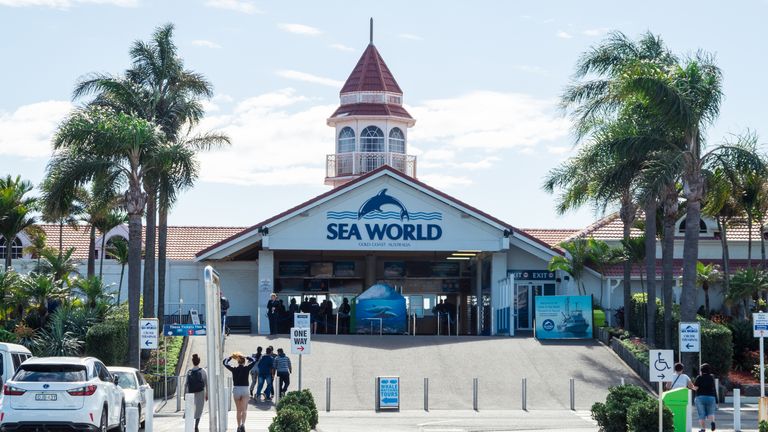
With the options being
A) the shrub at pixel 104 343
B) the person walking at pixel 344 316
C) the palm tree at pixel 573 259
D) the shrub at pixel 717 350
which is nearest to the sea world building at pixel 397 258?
the palm tree at pixel 573 259

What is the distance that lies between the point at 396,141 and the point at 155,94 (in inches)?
892

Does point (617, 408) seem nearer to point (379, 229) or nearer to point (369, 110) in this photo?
point (379, 229)

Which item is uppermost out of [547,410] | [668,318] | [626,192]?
[626,192]

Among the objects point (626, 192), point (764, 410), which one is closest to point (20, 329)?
point (626, 192)

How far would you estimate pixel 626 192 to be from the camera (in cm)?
3859

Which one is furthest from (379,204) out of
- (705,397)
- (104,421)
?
(104,421)

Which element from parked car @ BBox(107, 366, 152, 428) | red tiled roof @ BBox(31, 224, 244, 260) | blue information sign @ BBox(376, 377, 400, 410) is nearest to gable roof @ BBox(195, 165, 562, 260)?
red tiled roof @ BBox(31, 224, 244, 260)

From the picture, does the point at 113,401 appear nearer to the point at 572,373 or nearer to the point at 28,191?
the point at 572,373

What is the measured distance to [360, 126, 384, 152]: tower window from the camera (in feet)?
192

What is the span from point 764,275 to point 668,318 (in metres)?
5.00

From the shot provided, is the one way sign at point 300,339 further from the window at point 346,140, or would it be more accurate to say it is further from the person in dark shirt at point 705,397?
the window at point 346,140

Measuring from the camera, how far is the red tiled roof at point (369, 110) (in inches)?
2299

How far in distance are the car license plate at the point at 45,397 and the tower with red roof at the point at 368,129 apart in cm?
3700

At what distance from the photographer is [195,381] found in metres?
23.6
